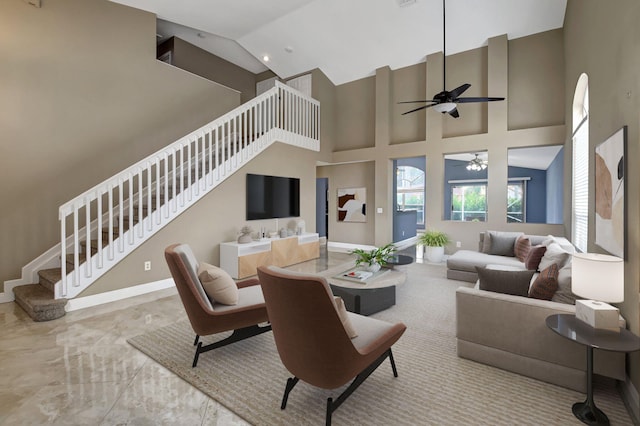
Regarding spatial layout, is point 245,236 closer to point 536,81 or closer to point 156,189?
point 156,189

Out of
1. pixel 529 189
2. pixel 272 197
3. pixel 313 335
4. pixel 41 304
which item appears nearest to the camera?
pixel 313 335

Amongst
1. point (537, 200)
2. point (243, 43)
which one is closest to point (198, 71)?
point (243, 43)

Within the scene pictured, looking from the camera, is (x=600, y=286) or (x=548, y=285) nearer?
(x=600, y=286)

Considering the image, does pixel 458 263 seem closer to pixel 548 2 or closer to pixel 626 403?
pixel 626 403

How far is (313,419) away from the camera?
185cm

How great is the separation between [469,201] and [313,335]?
10.2 metres

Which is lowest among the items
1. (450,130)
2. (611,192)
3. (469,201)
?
(611,192)

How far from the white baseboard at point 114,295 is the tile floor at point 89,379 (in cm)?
23

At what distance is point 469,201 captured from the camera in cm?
1040

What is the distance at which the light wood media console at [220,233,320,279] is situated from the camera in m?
5.14

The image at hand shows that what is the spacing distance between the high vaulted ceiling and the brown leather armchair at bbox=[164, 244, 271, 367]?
4943mm

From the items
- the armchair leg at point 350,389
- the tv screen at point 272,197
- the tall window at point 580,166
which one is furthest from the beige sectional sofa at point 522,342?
the tv screen at point 272,197

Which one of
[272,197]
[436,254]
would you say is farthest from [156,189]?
[436,254]

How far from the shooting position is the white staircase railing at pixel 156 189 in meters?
3.70
